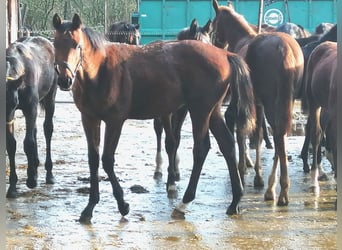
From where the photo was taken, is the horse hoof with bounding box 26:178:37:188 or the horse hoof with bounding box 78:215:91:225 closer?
the horse hoof with bounding box 78:215:91:225

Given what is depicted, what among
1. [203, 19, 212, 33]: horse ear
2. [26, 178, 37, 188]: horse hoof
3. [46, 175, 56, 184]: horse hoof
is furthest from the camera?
[203, 19, 212, 33]: horse ear

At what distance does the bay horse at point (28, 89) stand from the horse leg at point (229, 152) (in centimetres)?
199

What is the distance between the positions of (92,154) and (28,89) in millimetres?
1335

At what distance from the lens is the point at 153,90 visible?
5.21m

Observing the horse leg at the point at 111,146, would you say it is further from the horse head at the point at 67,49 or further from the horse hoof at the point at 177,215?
the horse head at the point at 67,49

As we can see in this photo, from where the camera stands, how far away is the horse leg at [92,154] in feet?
16.5

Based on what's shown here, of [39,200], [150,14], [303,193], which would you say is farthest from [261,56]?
[150,14]

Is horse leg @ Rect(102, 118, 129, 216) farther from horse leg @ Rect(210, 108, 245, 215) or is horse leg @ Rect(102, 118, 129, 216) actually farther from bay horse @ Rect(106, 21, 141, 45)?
bay horse @ Rect(106, 21, 141, 45)

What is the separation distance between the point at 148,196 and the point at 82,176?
135 centimetres

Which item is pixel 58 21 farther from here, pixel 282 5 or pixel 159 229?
pixel 282 5

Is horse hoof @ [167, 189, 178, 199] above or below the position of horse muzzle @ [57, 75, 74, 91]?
below

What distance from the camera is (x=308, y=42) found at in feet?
29.0

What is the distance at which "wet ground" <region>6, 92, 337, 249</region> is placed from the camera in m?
4.42

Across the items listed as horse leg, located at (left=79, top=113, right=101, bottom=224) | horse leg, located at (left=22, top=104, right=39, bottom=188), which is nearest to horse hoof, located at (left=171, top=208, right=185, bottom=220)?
horse leg, located at (left=79, top=113, right=101, bottom=224)
